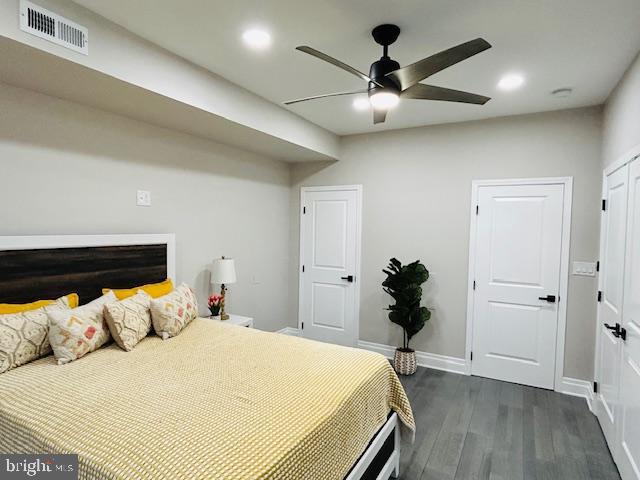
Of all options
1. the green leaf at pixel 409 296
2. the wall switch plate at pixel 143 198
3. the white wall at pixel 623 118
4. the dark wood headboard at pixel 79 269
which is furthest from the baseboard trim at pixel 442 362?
the wall switch plate at pixel 143 198

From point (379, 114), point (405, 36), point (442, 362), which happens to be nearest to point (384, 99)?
point (379, 114)

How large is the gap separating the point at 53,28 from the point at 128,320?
169cm

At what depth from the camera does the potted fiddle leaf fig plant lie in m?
3.77

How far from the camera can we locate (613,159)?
280 centimetres

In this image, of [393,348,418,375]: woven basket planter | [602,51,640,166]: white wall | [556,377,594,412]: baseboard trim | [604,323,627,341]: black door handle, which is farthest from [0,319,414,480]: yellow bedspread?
[602,51,640,166]: white wall

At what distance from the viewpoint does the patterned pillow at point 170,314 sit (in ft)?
8.37

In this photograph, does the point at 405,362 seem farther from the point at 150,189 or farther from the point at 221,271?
the point at 150,189

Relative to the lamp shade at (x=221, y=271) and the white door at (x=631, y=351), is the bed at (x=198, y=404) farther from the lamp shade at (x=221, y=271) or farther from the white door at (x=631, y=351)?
the white door at (x=631, y=351)

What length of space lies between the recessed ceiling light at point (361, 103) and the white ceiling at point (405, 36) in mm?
279

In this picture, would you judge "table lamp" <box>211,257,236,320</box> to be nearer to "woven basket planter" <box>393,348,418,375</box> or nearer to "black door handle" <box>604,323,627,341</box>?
"woven basket planter" <box>393,348,418,375</box>

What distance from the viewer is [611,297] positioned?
2.67m

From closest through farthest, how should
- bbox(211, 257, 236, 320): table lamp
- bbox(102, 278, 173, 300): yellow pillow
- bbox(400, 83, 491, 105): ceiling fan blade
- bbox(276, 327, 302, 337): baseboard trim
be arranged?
bbox(400, 83, 491, 105): ceiling fan blade
bbox(102, 278, 173, 300): yellow pillow
bbox(211, 257, 236, 320): table lamp
bbox(276, 327, 302, 337): baseboard trim

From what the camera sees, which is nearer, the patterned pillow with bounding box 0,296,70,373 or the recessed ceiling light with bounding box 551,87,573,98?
the patterned pillow with bounding box 0,296,70,373

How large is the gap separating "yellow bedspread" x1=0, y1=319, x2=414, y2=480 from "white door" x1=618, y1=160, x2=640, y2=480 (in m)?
1.24
